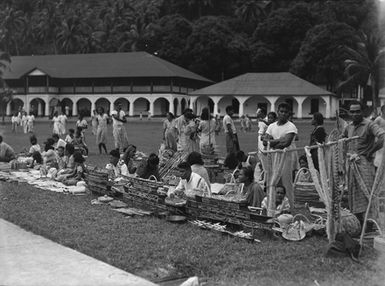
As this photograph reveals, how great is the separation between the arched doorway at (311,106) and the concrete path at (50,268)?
40.9 m

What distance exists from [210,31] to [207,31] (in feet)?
1.13

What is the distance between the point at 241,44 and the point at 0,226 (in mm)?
48000

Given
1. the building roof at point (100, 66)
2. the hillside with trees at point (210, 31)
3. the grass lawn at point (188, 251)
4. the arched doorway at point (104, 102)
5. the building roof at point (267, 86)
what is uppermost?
the hillside with trees at point (210, 31)

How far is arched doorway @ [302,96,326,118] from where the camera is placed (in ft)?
149

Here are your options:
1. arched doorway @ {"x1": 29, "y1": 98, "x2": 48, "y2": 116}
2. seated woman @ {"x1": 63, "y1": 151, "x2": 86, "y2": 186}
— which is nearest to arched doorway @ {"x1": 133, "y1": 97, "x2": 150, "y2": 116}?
arched doorway @ {"x1": 29, "y1": 98, "x2": 48, "y2": 116}

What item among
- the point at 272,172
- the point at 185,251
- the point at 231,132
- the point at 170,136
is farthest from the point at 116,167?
the point at 185,251

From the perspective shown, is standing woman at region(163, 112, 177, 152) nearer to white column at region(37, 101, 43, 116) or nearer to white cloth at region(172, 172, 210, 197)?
white cloth at region(172, 172, 210, 197)

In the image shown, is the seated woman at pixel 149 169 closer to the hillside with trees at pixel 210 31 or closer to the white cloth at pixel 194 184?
the white cloth at pixel 194 184

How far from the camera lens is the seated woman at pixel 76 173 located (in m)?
10.7

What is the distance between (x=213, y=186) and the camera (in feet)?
32.8

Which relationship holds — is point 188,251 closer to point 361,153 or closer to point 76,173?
point 361,153

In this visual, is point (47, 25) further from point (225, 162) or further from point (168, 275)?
point (168, 275)

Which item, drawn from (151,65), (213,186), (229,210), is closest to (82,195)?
(213,186)

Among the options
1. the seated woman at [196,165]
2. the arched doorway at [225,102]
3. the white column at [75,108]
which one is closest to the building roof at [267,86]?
the arched doorway at [225,102]
